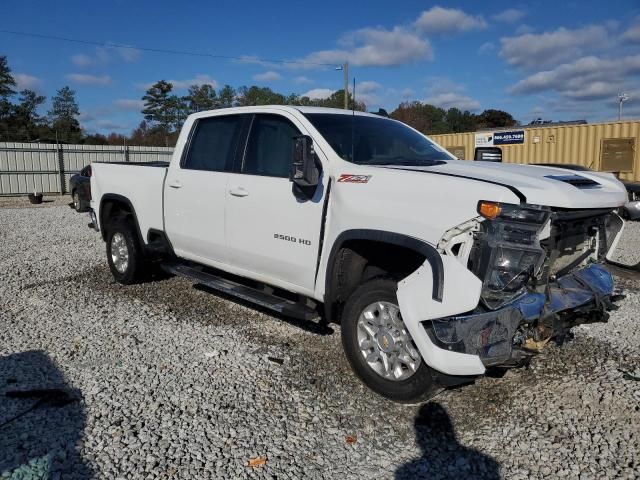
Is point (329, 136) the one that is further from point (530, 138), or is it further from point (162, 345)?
point (530, 138)

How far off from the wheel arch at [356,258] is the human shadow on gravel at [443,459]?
1.03m

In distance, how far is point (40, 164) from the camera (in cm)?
2414

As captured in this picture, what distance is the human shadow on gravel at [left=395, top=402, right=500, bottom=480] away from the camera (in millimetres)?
2906

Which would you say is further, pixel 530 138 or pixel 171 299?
pixel 530 138

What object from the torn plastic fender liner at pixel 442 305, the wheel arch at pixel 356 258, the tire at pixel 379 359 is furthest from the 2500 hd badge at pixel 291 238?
the torn plastic fender liner at pixel 442 305

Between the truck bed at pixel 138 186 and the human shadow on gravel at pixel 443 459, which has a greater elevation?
the truck bed at pixel 138 186

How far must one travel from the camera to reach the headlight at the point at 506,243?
299 cm

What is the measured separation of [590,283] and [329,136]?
226cm

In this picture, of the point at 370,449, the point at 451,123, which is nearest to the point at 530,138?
the point at 370,449

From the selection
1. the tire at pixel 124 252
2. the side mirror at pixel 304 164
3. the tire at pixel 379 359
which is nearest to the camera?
the tire at pixel 379 359

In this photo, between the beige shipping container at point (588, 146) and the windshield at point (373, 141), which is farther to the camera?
the beige shipping container at point (588, 146)

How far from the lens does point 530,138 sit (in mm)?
19266

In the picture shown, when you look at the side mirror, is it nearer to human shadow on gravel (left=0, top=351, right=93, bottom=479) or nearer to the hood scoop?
the hood scoop

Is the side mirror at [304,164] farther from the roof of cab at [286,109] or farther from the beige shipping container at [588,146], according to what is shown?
the beige shipping container at [588,146]
